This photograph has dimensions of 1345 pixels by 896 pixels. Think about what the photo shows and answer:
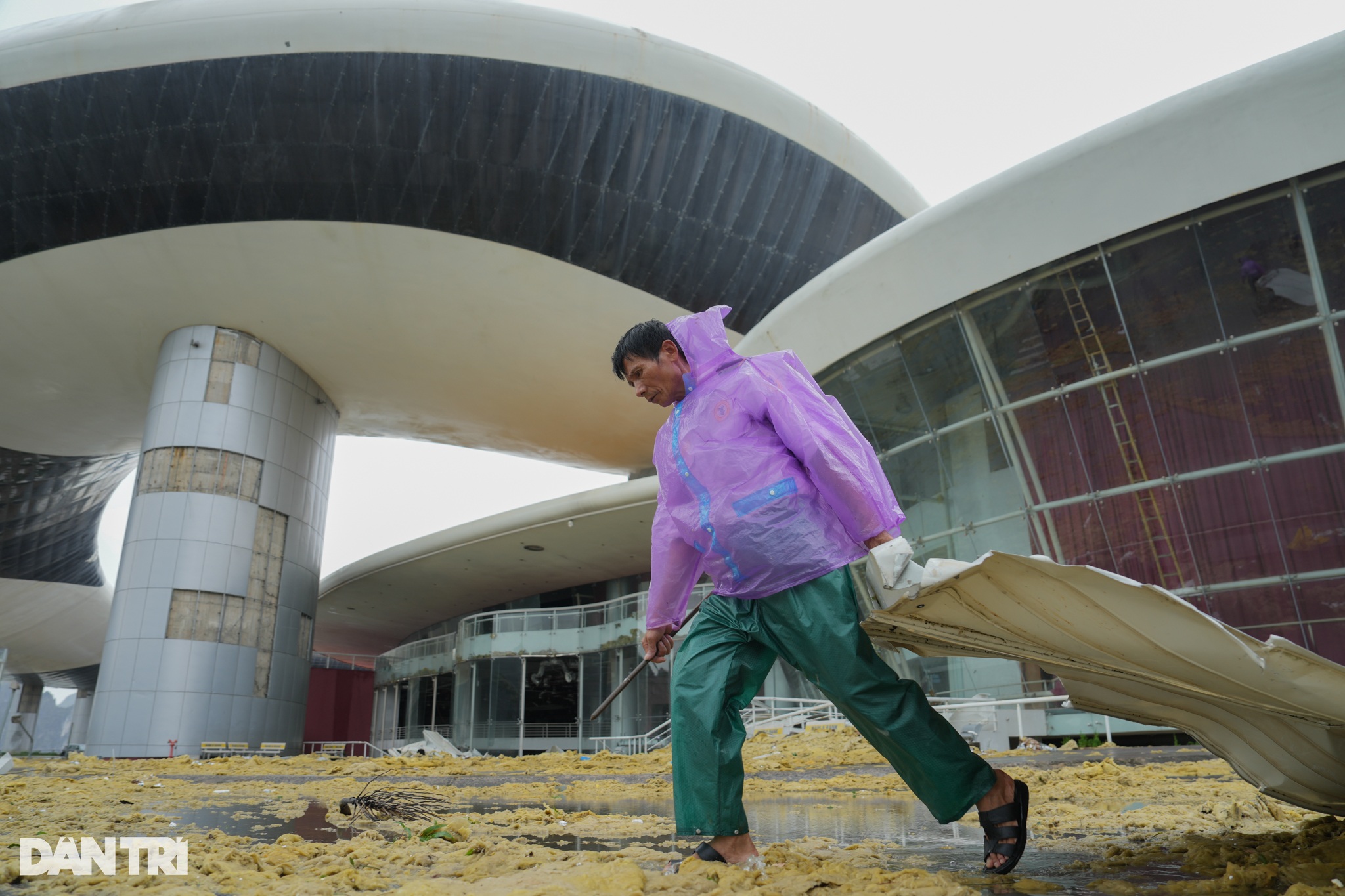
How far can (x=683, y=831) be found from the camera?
2.47 meters

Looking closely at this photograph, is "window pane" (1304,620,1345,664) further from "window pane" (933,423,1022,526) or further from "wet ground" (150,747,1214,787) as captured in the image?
"window pane" (933,423,1022,526)

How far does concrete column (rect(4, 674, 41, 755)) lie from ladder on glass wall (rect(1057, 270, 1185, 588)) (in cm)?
5947

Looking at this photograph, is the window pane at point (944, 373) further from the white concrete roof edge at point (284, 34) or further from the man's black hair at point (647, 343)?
the white concrete roof edge at point (284, 34)

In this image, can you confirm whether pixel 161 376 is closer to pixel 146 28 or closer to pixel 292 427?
pixel 292 427

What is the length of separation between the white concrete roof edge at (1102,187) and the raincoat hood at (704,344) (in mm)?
6739

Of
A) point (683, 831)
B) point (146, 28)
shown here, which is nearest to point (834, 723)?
point (683, 831)

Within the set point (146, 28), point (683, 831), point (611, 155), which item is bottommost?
point (683, 831)

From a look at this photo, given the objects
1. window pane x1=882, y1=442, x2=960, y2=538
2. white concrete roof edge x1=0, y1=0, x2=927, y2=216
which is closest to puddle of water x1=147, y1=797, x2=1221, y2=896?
window pane x1=882, y1=442, x2=960, y2=538

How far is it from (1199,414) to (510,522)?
17927mm

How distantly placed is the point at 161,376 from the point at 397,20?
909cm

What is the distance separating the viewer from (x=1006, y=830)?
2.25 m

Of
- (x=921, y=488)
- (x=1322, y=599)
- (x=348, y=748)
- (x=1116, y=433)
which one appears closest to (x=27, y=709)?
(x=348, y=748)

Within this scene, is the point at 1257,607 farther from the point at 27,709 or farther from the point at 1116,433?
the point at 27,709

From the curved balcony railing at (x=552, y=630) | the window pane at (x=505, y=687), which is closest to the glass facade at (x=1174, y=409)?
the curved balcony railing at (x=552, y=630)
